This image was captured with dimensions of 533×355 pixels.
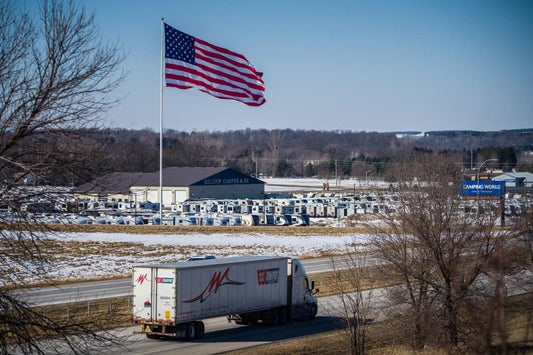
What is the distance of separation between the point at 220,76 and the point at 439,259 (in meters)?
18.2

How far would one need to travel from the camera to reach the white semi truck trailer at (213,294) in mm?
24406

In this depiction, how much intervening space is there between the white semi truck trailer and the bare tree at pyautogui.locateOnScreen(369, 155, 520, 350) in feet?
21.7

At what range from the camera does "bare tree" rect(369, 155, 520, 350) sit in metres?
21.0

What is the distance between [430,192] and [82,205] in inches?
607

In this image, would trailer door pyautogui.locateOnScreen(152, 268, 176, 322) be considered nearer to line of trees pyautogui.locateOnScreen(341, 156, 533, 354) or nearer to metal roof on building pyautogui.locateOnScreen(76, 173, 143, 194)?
line of trees pyautogui.locateOnScreen(341, 156, 533, 354)

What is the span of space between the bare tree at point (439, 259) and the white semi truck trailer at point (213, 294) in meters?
6.61

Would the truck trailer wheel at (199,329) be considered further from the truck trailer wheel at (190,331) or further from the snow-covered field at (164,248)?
the snow-covered field at (164,248)

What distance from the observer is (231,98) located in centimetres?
3494

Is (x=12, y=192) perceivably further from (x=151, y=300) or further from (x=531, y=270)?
(x=531, y=270)

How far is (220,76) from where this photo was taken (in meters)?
35.8

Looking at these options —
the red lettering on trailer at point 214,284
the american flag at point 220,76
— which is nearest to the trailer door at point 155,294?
the red lettering on trailer at point 214,284

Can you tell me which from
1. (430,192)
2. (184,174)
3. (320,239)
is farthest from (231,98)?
(184,174)

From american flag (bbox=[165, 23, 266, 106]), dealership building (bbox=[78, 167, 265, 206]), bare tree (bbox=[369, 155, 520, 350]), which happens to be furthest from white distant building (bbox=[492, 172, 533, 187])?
bare tree (bbox=[369, 155, 520, 350])

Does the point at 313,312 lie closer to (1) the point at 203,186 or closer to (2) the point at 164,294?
(2) the point at 164,294
